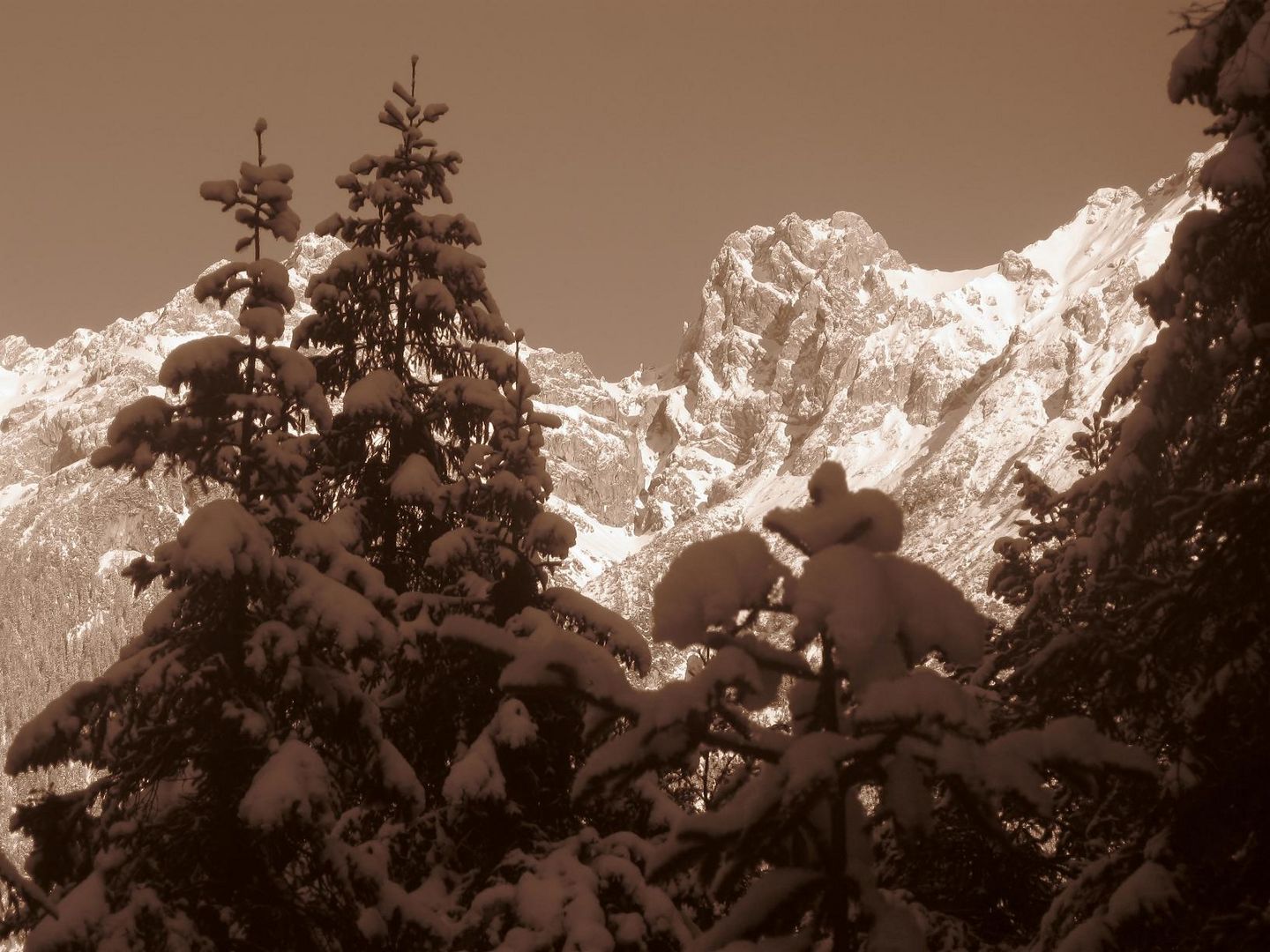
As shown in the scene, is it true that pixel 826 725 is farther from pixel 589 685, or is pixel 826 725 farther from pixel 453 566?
pixel 453 566

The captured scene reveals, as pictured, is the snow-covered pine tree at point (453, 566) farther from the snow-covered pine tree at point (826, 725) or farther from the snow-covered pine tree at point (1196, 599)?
the snow-covered pine tree at point (826, 725)

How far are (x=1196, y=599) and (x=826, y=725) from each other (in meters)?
3.37

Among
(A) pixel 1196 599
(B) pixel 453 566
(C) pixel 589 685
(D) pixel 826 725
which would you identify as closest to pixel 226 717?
(B) pixel 453 566

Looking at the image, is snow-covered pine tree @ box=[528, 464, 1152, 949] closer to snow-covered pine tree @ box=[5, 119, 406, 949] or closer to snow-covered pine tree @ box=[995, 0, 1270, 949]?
snow-covered pine tree @ box=[995, 0, 1270, 949]

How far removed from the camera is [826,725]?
336cm

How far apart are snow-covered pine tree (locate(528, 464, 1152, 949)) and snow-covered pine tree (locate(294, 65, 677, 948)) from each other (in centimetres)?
493

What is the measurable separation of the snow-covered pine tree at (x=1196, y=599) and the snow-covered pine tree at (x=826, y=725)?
2029 mm

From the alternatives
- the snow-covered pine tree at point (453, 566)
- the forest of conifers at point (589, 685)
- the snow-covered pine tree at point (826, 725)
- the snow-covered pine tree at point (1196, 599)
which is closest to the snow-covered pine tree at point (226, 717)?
the forest of conifers at point (589, 685)

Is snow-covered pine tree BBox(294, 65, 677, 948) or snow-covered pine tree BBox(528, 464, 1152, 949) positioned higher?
snow-covered pine tree BBox(294, 65, 677, 948)

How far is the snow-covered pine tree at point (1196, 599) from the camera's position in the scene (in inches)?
201

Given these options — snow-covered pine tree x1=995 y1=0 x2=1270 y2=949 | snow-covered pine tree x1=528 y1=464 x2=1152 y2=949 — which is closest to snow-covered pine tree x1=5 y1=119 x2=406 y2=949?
snow-covered pine tree x1=995 y1=0 x2=1270 y2=949

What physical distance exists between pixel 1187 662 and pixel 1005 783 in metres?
3.57

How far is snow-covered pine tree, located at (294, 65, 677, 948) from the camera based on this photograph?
8984mm

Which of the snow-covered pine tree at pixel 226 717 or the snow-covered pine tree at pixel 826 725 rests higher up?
the snow-covered pine tree at pixel 226 717
